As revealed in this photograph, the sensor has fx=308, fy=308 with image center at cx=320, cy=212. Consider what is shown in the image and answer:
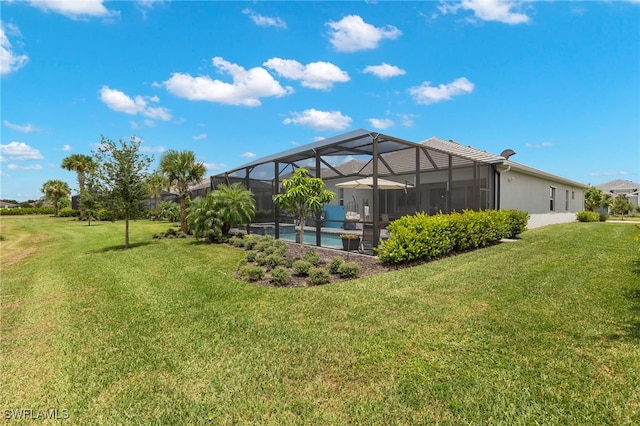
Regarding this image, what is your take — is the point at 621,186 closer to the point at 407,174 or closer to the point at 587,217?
the point at 587,217

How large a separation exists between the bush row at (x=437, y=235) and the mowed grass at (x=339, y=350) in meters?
1.11

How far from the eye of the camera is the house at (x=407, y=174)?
32.8 feet

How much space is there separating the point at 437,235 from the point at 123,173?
35.6 ft

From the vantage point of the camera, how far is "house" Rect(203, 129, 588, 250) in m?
10.0

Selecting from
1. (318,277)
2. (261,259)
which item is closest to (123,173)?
(261,259)

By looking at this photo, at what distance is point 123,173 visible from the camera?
11203 mm

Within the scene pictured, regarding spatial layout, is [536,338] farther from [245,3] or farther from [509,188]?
[509,188]

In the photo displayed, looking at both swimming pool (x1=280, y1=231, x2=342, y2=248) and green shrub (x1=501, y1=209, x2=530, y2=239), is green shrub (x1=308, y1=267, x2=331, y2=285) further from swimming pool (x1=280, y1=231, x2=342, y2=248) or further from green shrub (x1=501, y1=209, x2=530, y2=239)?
green shrub (x1=501, y1=209, x2=530, y2=239)

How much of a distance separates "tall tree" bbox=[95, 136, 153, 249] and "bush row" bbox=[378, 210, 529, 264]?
9.37m

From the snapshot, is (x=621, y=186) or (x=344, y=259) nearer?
(x=344, y=259)

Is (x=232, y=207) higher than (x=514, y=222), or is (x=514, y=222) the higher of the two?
(x=232, y=207)

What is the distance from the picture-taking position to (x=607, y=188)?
4644 centimetres


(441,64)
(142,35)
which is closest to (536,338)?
(441,64)

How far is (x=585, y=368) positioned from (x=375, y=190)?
5773 mm
